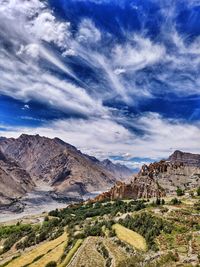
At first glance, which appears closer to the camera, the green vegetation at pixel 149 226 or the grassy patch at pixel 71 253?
the grassy patch at pixel 71 253

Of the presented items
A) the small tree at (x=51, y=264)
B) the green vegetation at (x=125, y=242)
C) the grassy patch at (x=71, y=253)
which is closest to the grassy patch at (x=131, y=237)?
the green vegetation at (x=125, y=242)

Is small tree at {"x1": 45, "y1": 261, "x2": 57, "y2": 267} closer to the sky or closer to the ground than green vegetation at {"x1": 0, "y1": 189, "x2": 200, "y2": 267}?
closer to the ground

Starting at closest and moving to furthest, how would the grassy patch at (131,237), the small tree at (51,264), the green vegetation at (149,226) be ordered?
the small tree at (51,264) < the grassy patch at (131,237) < the green vegetation at (149,226)

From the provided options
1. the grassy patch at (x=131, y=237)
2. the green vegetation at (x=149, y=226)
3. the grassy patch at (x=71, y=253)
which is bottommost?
the grassy patch at (x=71, y=253)

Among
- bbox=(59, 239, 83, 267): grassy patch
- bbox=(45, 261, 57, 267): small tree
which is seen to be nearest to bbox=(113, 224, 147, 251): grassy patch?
bbox=(59, 239, 83, 267): grassy patch

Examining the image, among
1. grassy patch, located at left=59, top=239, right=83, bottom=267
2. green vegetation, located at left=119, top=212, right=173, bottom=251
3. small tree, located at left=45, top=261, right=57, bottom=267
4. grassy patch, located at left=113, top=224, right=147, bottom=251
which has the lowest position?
small tree, located at left=45, top=261, right=57, bottom=267

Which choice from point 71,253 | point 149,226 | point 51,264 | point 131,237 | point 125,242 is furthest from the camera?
point 149,226

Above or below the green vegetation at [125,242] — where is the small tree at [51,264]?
below

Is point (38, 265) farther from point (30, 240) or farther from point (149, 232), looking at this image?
point (30, 240)

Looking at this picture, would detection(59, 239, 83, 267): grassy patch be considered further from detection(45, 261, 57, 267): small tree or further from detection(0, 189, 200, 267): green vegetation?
detection(45, 261, 57, 267): small tree

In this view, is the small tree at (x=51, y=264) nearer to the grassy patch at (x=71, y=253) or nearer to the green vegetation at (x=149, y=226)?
the grassy patch at (x=71, y=253)

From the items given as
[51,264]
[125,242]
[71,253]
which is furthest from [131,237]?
[51,264]

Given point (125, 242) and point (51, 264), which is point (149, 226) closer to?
point (125, 242)

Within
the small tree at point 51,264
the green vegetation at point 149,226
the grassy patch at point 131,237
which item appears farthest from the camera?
the green vegetation at point 149,226
